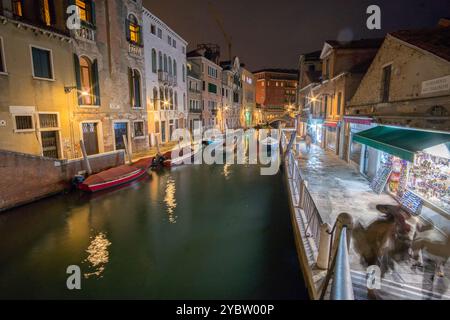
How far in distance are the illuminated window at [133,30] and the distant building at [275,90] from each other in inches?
2361

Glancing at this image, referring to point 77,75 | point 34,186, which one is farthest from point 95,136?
point 34,186

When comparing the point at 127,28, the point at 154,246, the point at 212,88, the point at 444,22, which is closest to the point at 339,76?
the point at 444,22

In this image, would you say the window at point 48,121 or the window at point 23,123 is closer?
the window at point 23,123

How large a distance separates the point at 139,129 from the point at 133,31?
8689 mm

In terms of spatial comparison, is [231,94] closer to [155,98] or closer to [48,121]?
[155,98]

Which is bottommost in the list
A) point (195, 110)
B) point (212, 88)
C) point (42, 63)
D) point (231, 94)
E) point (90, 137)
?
point (90, 137)

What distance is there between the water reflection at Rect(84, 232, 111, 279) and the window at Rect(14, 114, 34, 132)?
8.84 meters

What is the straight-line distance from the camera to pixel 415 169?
9.31m

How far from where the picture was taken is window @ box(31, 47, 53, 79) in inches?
580

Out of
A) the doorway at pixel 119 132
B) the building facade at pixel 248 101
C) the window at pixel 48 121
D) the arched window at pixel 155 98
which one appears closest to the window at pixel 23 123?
the window at pixel 48 121

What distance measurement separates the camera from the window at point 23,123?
1386 centimetres

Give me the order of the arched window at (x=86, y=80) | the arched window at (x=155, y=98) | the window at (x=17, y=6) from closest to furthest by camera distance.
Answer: the window at (x=17, y=6), the arched window at (x=86, y=80), the arched window at (x=155, y=98)

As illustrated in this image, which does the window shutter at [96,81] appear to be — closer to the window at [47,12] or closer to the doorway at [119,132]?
the doorway at [119,132]
